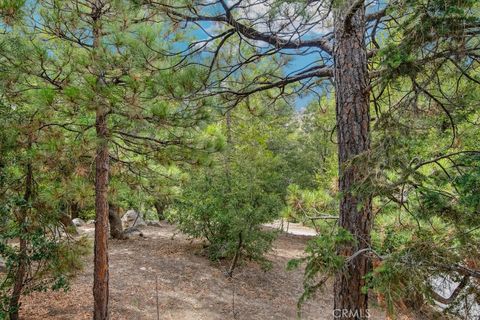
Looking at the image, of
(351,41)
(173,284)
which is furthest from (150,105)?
(173,284)

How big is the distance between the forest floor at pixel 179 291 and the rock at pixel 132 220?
92.2 inches

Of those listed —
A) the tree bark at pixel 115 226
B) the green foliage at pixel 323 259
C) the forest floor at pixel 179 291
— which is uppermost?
the green foliage at pixel 323 259

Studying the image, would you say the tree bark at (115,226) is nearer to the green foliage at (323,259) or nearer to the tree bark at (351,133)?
the tree bark at (351,133)

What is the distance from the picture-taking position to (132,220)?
10.6 metres

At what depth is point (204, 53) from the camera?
2.98 metres

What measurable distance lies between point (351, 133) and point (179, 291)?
4166 mm

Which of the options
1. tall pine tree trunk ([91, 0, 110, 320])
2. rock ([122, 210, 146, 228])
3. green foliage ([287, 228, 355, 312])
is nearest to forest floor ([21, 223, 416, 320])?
tall pine tree trunk ([91, 0, 110, 320])

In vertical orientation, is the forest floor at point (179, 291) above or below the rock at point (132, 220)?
below

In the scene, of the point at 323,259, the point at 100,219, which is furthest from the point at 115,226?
the point at 323,259

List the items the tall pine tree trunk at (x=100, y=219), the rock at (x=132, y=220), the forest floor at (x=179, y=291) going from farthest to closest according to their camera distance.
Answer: the rock at (x=132, y=220), the forest floor at (x=179, y=291), the tall pine tree trunk at (x=100, y=219)

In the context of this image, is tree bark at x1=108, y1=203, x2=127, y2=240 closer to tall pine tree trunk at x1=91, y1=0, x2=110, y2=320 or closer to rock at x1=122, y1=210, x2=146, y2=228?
rock at x1=122, y1=210, x2=146, y2=228

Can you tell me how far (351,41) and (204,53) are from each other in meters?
1.34

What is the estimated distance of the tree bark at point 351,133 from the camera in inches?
82.3

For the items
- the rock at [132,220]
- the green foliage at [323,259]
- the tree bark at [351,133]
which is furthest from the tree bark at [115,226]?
the green foliage at [323,259]
